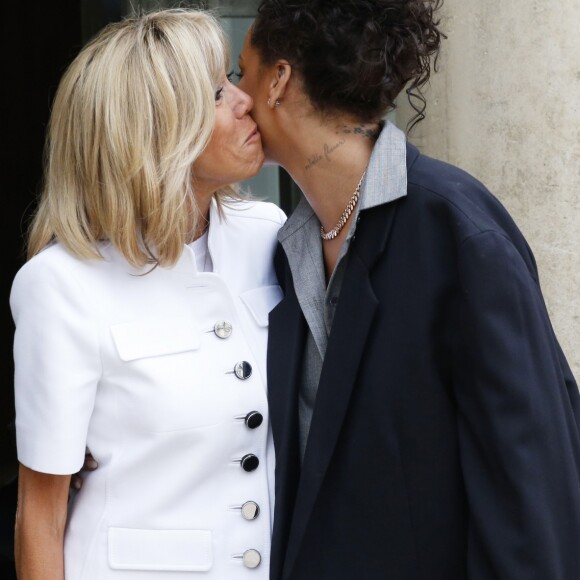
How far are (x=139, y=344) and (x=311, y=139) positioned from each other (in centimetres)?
57

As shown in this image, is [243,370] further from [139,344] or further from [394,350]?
[394,350]

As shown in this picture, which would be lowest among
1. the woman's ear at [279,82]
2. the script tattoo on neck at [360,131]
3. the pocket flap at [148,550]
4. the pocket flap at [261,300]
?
the pocket flap at [148,550]

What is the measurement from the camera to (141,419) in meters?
2.07

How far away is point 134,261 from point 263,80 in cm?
49

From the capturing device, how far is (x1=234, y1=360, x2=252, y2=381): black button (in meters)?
2.17

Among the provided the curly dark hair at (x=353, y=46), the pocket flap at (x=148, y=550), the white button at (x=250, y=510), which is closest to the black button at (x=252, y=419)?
the white button at (x=250, y=510)

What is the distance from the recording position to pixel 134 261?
214cm

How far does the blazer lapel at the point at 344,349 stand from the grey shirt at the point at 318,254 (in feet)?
0.12

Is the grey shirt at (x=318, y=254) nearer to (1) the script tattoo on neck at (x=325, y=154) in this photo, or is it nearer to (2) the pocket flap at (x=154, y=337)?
(1) the script tattoo on neck at (x=325, y=154)

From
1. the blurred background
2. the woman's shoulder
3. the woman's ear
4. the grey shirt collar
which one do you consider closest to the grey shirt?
the grey shirt collar

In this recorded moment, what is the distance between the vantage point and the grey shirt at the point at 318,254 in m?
1.96

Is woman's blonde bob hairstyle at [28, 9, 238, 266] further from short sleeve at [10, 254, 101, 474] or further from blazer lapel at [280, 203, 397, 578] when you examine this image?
blazer lapel at [280, 203, 397, 578]

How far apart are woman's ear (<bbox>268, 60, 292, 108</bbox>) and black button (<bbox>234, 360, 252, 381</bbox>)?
57 centimetres

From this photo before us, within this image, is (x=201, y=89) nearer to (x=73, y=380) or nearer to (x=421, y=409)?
(x=73, y=380)
